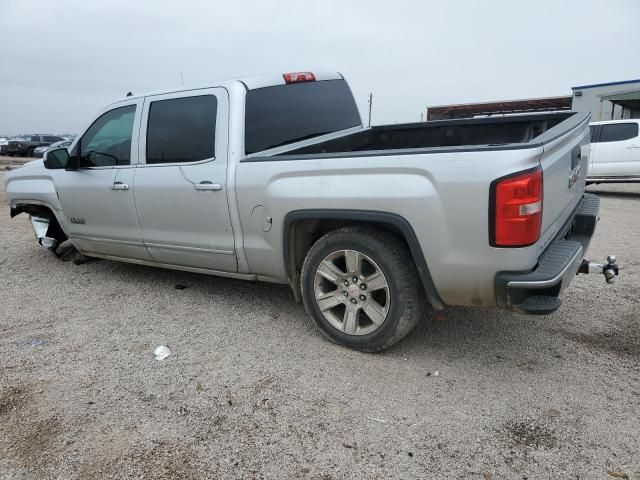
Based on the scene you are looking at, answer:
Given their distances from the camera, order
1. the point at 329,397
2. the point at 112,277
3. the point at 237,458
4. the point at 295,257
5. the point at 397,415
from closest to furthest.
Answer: the point at 237,458
the point at 397,415
the point at 329,397
the point at 295,257
the point at 112,277

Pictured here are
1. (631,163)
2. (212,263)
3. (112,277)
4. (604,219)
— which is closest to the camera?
(212,263)

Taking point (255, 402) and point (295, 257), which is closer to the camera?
point (255, 402)

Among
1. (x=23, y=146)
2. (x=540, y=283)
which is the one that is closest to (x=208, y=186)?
(x=540, y=283)

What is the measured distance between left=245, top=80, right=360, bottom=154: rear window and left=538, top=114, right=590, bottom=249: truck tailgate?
1.97 metres

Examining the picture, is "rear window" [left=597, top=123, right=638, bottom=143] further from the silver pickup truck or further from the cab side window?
the cab side window

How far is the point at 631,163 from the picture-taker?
35.4ft

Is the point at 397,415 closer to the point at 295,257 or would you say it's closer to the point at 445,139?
the point at 295,257

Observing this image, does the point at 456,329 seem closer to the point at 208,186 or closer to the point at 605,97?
the point at 208,186

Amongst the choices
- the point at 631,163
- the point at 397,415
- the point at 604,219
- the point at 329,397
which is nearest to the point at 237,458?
the point at 329,397

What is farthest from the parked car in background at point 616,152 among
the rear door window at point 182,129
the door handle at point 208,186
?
the door handle at point 208,186

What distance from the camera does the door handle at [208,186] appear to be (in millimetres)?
3645

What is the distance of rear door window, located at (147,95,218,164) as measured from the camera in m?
3.80

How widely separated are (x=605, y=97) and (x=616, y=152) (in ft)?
37.4

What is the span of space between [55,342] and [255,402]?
1.80 metres
